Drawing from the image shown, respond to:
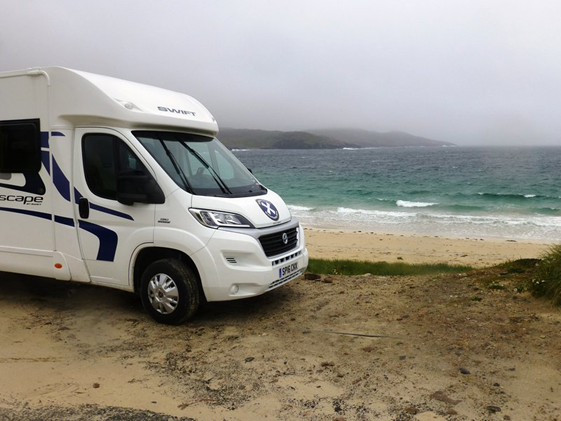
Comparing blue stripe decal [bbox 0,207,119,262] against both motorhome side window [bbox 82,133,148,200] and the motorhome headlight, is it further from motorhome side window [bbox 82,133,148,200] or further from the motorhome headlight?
the motorhome headlight

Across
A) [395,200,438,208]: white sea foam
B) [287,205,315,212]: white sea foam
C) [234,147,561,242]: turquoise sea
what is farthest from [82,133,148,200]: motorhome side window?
[395,200,438,208]: white sea foam

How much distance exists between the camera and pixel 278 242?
6125 millimetres

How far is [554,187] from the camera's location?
40.5 metres

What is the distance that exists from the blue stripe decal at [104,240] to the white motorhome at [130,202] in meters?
0.01

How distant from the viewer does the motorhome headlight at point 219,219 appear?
18.5ft

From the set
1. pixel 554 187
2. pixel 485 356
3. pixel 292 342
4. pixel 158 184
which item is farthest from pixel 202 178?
pixel 554 187

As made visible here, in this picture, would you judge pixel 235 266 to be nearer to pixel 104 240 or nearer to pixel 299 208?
pixel 104 240

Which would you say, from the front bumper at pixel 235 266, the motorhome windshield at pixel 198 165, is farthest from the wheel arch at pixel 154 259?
the motorhome windshield at pixel 198 165

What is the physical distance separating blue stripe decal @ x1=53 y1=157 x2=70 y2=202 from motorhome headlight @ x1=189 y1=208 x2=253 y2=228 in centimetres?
171

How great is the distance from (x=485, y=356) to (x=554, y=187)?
40.9 meters

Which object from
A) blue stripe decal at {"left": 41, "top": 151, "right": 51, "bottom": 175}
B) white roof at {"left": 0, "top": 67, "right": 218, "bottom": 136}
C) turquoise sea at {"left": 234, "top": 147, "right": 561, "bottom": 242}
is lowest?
turquoise sea at {"left": 234, "top": 147, "right": 561, "bottom": 242}

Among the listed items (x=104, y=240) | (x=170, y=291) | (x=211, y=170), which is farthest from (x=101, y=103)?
(x=170, y=291)

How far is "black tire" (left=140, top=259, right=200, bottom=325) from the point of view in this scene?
576 centimetres

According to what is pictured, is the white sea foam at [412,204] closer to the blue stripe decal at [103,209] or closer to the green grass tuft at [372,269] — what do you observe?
the green grass tuft at [372,269]
